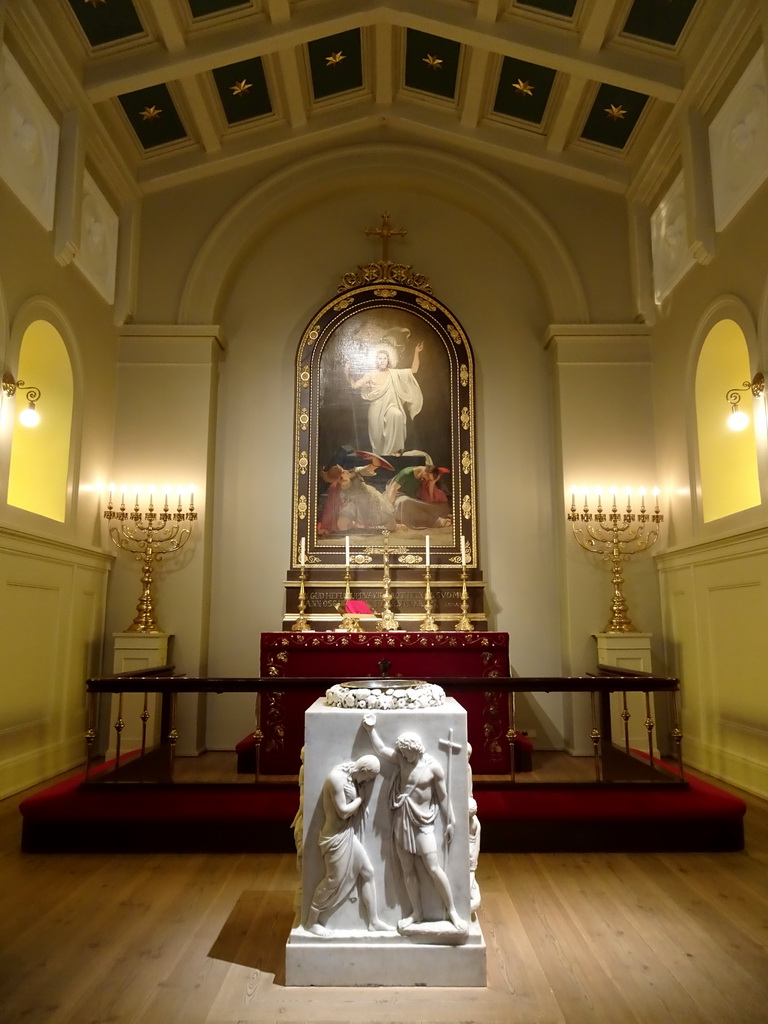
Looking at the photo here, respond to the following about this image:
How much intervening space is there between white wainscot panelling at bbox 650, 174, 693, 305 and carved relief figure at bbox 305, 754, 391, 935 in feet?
20.0

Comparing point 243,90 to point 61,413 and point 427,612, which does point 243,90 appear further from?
point 427,612

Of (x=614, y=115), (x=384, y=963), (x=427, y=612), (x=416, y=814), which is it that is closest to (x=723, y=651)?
(x=427, y=612)

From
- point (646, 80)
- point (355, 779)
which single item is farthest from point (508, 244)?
point (355, 779)

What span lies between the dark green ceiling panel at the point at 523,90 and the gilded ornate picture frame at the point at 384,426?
6.52 ft

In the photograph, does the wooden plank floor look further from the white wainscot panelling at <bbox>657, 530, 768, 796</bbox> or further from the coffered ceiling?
the coffered ceiling

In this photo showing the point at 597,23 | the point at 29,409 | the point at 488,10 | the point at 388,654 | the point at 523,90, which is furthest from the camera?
the point at 523,90

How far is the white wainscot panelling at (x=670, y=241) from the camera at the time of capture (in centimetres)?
718

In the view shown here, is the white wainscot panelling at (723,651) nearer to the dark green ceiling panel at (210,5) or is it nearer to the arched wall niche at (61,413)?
the arched wall niche at (61,413)

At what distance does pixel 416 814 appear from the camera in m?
2.84

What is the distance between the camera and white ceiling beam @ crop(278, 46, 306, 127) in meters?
7.41

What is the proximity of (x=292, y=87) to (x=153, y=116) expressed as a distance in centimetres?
147

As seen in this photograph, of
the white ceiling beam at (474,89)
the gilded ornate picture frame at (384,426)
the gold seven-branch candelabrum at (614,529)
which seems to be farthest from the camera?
the gilded ornate picture frame at (384,426)

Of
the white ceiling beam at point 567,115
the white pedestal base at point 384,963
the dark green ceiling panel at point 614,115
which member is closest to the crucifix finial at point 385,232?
the white ceiling beam at point 567,115

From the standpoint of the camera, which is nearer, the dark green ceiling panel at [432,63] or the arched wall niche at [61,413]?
the arched wall niche at [61,413]
